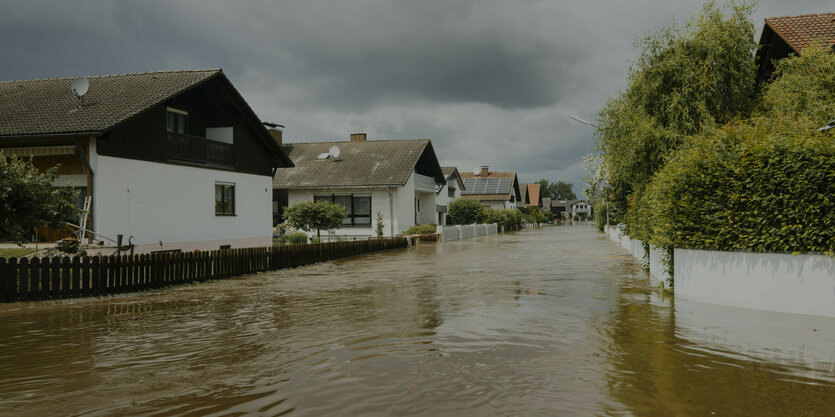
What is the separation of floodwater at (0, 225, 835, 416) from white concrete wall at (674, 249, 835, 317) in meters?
0.37

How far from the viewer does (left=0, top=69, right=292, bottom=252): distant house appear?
17.8 metres

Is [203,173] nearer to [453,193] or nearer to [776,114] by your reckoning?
[776,114]

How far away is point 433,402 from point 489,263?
1642cm

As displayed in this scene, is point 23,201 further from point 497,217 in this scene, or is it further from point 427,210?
point 497,217

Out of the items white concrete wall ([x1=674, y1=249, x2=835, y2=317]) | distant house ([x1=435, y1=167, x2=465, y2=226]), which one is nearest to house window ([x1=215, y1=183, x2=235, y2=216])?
white concrete wall ([x1=674, y1=249, x2=835, y2=317])

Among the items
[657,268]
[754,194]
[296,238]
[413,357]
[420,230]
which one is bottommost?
[413,357]

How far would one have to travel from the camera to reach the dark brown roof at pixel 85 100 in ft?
58.3

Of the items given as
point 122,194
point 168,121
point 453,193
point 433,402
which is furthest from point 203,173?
point 453,193

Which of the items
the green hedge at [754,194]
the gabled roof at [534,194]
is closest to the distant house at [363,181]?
the green hedge at [754,194]

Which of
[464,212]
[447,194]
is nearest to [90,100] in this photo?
[464,212]

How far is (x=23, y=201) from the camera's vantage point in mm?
12133

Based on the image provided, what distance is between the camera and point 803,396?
213 inches

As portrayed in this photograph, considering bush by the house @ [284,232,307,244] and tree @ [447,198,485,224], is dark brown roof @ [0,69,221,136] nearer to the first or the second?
bush by the house @ [284,232,307,244]

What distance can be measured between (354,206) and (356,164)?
3.16m
